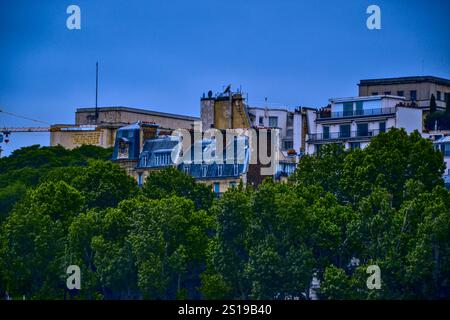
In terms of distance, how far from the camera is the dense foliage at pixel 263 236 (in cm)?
9425

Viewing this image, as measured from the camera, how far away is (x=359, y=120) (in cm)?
11631

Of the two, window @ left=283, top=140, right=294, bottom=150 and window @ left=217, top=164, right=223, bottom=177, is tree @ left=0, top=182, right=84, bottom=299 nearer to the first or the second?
window @ left=217, top=164, right=223, bottom=177

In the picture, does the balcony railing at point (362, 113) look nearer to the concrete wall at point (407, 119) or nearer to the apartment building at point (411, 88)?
the concrete wall at point (407, 119)

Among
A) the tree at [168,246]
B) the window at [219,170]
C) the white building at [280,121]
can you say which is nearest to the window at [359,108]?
the white building at [280,121]

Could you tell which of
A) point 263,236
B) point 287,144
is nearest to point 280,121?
point 287,144

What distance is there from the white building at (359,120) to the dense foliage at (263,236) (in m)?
7.96

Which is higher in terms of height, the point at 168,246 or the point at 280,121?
the point at 280,121

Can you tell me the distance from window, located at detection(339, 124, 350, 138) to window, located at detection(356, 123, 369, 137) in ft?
1.83

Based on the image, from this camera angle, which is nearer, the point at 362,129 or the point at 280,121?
the point at 362,129

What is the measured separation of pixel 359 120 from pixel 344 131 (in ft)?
4.64

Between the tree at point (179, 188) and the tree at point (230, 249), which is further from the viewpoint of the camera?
the tree at point (179, 188)

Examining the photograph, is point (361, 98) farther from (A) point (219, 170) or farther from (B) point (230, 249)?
(B) point (230, 249)

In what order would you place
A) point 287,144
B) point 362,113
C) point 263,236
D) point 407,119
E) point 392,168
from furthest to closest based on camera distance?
point 287,144
point 362,113
point 407,119
point 392,168
point 263,236
